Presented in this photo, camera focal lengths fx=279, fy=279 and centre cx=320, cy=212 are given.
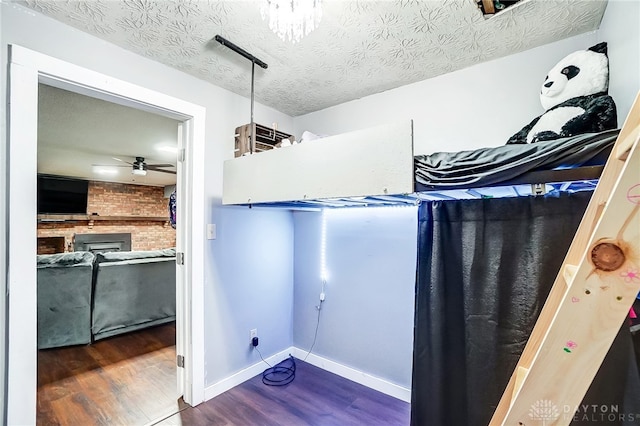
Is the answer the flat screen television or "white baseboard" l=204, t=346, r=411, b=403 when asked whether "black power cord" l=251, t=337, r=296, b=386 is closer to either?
"white baseboard" l=204, t=346, r=411, b=403

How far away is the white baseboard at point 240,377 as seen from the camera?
2133 mm

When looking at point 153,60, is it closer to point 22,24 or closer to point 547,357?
point 22,24

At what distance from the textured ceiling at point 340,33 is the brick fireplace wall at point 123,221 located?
6.68 m

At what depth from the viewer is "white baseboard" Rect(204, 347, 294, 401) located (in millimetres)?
2133

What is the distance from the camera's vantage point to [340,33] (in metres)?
1.57

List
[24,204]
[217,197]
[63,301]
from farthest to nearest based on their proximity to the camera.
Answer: [63,301]
[217,197]
[24,204]

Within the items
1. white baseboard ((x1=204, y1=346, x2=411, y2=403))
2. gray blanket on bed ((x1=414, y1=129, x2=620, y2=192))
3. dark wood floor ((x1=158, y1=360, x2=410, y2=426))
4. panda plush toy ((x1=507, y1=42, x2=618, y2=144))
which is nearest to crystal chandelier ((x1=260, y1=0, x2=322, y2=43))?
gray blanket on bed ((x1=414, y1=129, x2=620, y2=192))

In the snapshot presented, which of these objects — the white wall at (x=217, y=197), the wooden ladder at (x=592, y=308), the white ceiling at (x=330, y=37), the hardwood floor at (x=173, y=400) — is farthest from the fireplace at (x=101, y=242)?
the wooden ladder at (x=592, y=308)

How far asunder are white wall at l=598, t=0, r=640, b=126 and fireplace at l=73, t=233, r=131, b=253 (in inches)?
333

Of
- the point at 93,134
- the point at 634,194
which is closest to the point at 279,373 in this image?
the point at 634,194

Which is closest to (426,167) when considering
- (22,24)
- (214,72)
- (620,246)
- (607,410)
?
(620,246)

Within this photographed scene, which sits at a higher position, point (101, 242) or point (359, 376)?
point (101, 242)

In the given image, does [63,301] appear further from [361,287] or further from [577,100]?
[577,100]

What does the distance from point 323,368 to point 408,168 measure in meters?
2.16
